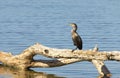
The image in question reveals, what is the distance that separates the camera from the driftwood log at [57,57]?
1755cm

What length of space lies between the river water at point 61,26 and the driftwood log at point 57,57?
17.7 inches

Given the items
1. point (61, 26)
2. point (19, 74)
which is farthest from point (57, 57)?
point (61, 26)

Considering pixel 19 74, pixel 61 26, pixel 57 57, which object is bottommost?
pixel 19 74

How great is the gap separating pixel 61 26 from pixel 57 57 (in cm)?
1352

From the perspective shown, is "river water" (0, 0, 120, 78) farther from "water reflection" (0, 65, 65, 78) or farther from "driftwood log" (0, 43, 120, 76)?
"driftwood log" (0, 43, 120, 76)

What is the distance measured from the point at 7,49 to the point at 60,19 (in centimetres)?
1235

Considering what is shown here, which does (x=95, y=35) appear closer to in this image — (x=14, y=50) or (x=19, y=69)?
(x=14, y=50)

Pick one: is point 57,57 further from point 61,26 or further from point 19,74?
point 61,26

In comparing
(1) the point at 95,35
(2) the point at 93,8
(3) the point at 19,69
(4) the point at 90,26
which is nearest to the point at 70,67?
(3) the point at 19,69

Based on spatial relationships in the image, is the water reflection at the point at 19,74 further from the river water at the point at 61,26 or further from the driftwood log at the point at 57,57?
the river water at the point at 61,26

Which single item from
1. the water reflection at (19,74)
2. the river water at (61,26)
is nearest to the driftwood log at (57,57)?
the water reflection at (19,74)

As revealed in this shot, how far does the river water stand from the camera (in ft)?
67.2

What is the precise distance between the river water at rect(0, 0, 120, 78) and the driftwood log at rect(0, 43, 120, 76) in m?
0.45

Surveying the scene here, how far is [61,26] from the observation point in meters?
31.7
